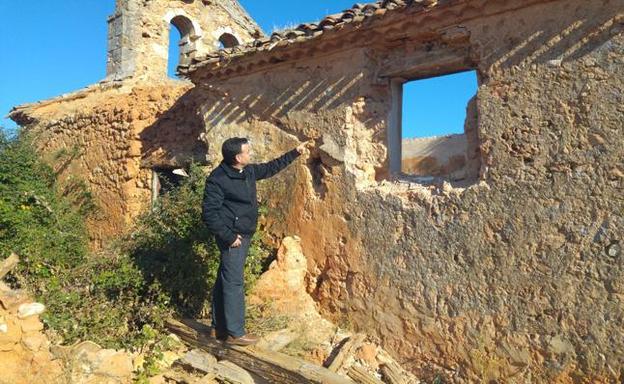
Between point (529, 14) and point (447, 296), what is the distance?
257 cm

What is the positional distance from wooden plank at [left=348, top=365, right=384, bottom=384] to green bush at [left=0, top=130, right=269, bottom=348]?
149cm

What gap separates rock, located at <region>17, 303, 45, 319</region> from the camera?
180 inches

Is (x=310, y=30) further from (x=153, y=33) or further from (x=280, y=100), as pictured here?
(x=153, y=33)

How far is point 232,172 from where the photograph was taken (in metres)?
4.47

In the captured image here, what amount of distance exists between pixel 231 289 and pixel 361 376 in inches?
55.0

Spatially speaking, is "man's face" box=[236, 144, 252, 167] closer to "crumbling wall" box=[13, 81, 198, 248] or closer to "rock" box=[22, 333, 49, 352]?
"rock" box=[22, 333, 49, 352]

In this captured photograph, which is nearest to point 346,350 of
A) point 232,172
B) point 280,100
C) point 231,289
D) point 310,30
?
point 231,289

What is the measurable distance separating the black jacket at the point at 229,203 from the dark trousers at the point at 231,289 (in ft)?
0.48

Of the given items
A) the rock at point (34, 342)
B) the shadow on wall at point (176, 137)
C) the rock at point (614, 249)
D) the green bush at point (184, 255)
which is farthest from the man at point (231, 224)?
the shadow on wall at point (176, 137)

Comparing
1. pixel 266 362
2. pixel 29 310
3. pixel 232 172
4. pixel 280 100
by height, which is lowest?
pixel 266 362

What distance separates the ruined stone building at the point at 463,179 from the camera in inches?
153

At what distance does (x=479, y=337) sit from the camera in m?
4.34

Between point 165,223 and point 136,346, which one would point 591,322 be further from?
point 165,223

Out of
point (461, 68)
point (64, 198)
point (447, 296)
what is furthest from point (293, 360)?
point (64, 198)
